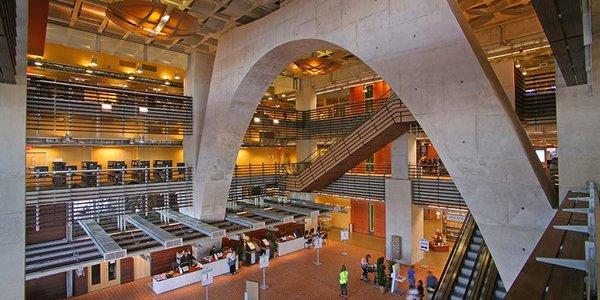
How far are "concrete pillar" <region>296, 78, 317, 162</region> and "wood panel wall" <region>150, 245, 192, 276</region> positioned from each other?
8492 mm

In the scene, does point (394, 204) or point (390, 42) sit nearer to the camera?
point (390, 42)

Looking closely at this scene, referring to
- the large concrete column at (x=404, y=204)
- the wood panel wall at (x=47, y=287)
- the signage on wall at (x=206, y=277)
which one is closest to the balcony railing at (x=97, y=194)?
the wood panel wall at (x=47, y=287)

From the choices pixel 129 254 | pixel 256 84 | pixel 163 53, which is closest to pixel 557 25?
pixel 256 84

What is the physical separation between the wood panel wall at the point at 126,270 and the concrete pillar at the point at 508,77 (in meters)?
14.5

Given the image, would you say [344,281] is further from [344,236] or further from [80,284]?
[80,284]

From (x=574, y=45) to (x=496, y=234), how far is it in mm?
3245

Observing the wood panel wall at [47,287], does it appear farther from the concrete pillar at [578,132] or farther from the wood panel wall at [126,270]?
the concrete pillar at [578,132]

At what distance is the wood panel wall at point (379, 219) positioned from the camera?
18.4m

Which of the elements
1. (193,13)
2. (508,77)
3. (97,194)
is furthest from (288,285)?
(508,77)

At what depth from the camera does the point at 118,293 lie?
11336mm

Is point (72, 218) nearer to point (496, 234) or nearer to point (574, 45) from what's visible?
point (496, 234)

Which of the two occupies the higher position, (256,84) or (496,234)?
(256,84)

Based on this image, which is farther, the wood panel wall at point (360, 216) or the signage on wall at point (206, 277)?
the wood panel wall at point (360, 216)

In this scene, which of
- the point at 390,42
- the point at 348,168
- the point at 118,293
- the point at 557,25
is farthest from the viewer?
the point at 348,168
